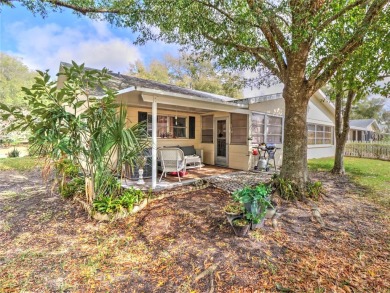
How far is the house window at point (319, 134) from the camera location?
13.5 metres

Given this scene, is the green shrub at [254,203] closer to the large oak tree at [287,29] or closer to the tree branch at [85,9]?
the large oak tree at [287,29]

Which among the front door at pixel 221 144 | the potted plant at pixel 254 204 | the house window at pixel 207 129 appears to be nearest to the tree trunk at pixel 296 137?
the potted plant at pixel 254 204

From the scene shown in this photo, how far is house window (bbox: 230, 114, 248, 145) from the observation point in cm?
906

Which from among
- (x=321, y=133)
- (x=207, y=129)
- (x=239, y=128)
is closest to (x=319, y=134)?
(x=321, y=133)

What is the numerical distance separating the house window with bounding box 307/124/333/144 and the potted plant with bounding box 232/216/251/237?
37.9ft

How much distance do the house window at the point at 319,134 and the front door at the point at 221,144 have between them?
6650 mm

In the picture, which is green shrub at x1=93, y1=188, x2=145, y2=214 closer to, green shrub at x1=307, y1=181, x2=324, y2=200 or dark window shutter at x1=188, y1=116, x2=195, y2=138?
green shrub at x1=307, y1=181, x2=324, y2=200

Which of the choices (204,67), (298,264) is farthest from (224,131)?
(204,67)

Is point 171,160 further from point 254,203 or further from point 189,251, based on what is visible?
point 189,251

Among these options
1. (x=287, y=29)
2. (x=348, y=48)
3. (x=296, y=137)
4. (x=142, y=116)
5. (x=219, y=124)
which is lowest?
(x=296, y=137)

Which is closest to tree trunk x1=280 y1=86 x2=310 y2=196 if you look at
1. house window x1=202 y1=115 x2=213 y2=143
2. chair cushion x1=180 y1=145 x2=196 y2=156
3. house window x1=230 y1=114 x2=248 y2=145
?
house window x1=230 y1=114 x2=248 y2=145

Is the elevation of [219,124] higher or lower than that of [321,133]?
higher

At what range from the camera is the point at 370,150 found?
15.7 meters

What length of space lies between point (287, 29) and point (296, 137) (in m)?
2.94
